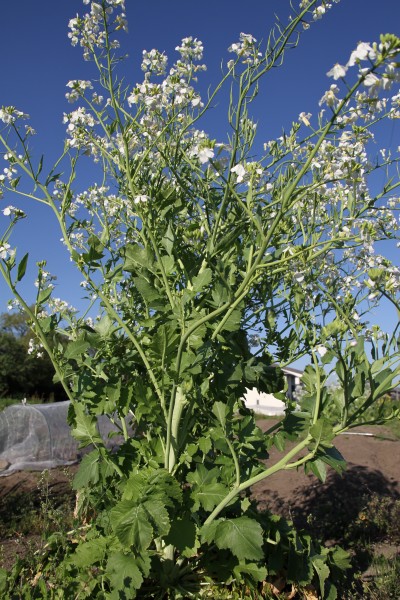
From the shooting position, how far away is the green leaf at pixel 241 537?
2.13 m

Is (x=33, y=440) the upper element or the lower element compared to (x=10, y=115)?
lower

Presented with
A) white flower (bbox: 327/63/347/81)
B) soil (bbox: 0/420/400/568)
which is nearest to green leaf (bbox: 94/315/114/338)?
soil (bbox: 0/420/400/568)

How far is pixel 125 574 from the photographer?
6.84 ft

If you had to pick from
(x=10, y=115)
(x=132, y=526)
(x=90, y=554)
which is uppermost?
(x=10, y=115)

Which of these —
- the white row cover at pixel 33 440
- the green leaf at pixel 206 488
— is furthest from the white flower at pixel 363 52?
the white row cover at pixel 33 440

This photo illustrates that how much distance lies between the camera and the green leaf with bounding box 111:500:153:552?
1.94 m

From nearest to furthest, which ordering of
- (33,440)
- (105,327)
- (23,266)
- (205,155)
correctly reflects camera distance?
(205,155)
(23,266)
(105,327)
(33,440)

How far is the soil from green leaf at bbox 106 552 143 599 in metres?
1.60

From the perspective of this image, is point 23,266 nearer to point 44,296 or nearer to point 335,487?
point 44,296

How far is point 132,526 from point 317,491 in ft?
12.4

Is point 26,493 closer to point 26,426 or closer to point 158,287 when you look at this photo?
point 26,426

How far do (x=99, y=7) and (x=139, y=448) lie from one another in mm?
2120

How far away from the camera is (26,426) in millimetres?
8297

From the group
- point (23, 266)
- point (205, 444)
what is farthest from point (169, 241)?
point (205, 444)
